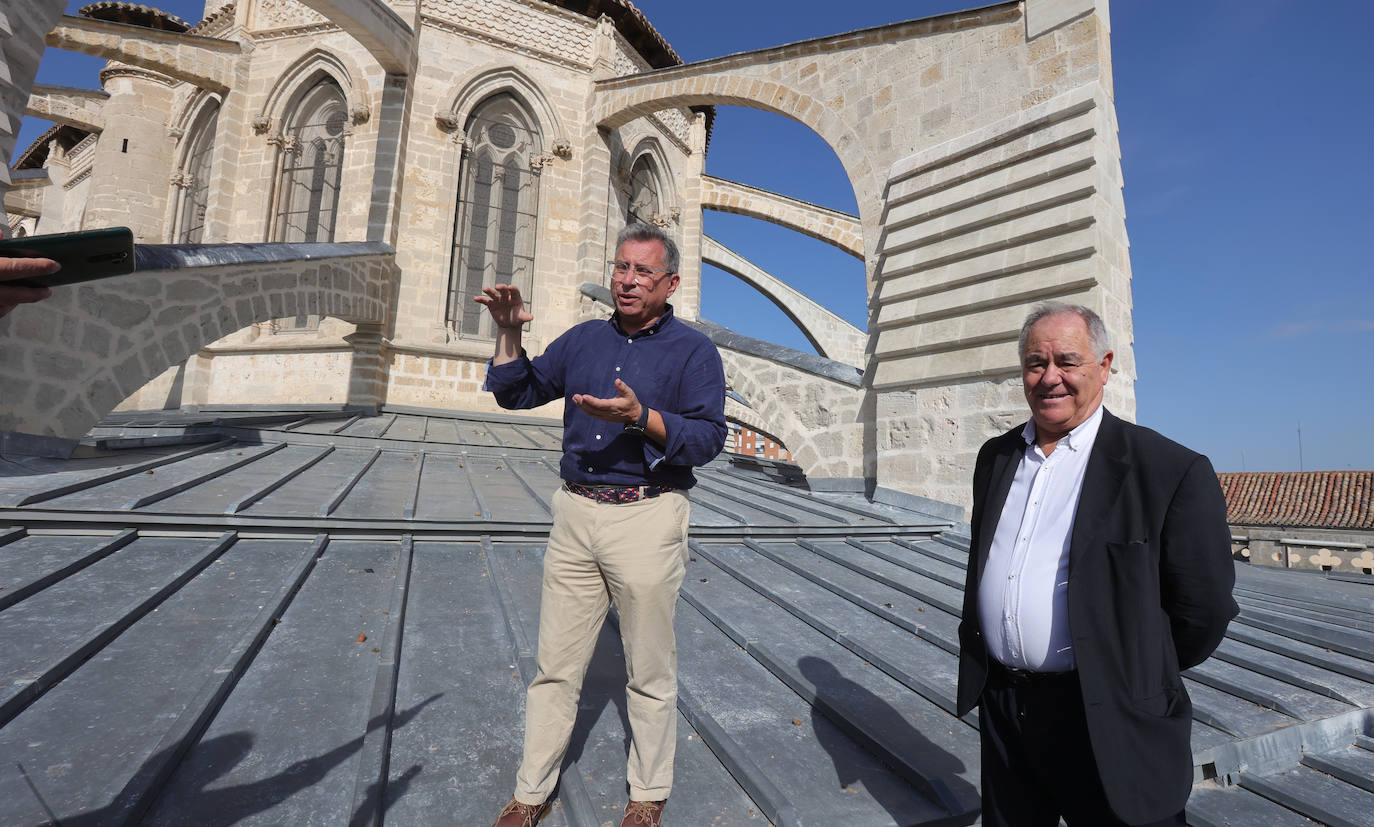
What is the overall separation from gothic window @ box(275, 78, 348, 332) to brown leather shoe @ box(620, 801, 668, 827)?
1089 cm

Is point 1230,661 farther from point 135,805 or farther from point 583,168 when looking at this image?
point 583,168

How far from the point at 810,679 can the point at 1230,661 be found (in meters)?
1.90

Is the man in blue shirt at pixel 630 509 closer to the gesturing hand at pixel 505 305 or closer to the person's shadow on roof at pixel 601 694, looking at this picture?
the gesturing hand at pixel 505 305

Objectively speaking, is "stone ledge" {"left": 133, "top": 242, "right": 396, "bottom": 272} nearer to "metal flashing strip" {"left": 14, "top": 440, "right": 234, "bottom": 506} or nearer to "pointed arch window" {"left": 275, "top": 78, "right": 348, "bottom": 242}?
"metal flashing strip" {"left": 14, "top": 440, "right": 234, "bottom": 506}

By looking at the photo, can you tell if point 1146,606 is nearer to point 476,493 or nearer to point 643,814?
point 643,814

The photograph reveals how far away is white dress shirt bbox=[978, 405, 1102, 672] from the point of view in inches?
55.0

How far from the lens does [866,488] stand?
246 inches

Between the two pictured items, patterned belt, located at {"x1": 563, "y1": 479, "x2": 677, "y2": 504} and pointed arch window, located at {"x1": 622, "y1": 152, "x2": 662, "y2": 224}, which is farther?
pointed arch window, located at {"x1": 622, "y1": 152, "x2": 662, "y2": 224}

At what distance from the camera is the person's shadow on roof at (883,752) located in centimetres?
182

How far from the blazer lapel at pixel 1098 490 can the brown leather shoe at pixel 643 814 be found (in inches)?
43.5

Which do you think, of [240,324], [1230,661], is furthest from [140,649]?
[240,324]

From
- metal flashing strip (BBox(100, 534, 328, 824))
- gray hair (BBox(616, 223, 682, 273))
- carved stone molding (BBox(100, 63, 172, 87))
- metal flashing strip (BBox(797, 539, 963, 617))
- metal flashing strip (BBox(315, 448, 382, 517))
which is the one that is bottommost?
metal flashing strip (BBox(100, 534, 328, 824))

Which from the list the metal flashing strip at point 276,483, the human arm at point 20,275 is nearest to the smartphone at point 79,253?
the human arm at point 20,275

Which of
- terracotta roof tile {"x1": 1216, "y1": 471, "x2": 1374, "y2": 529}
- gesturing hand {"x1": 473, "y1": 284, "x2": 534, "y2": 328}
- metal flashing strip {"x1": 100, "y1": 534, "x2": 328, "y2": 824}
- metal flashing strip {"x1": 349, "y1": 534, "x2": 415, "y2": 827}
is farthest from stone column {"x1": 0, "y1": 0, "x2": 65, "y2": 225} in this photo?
terracotta roof tile {"x1": 1216, "y1": 471, "x2": 1374, "y2": 529}
